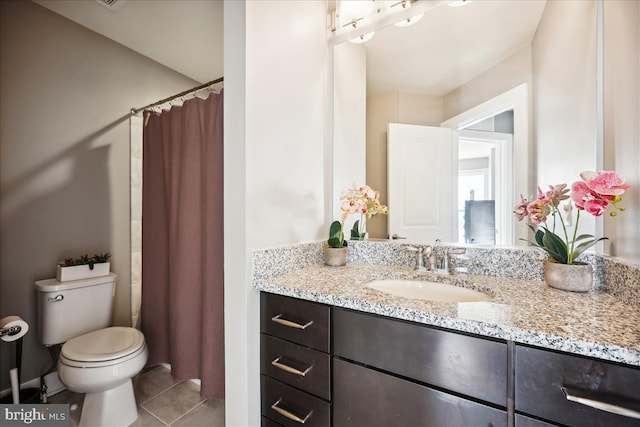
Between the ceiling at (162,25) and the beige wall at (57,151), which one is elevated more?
the ceiling at (162,25)

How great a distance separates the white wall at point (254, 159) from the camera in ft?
3.43

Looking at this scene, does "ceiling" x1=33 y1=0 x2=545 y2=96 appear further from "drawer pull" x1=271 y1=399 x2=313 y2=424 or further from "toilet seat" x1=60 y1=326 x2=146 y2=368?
"toilet seat" x1=60 y1=326 x2=146 y2=368

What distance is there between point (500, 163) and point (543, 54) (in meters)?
0.45

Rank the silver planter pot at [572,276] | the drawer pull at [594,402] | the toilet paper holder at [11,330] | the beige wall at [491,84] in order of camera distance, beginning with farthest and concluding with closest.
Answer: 1. the toilet paper holder at [11,330]
2. the beige wall at [491,84]
3. the silver planter pot at [572,276]
4. the drawer pull at [594,402]

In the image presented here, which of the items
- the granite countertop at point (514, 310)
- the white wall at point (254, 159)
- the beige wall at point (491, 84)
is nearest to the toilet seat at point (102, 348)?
the white wall at point (254, 159)

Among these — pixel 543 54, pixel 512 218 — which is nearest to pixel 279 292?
pixel 512 218

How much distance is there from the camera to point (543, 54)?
1.08 metres

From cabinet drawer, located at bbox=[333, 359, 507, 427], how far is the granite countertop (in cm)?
18

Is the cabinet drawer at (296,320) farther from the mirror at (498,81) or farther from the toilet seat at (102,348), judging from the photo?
the toilet seat at (102,348)

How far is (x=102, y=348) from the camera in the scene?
1.43 metres

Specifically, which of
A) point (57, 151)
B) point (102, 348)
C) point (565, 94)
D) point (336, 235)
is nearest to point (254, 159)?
point (336, 235)

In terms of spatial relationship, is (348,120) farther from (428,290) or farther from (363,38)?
(428,290)

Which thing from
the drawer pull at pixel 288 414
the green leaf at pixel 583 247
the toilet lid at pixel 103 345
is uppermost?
the green leaf at pixel 583 247

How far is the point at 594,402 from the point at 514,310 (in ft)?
0.72
